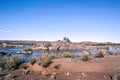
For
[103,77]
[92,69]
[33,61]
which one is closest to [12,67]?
[33,61]

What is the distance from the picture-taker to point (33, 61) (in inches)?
977

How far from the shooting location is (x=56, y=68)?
21953 millimetres

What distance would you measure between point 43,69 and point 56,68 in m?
1.63

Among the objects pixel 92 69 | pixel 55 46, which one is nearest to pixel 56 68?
pixel 92 69

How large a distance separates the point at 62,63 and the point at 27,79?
22.9ft

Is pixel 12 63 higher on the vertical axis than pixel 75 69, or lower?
higher

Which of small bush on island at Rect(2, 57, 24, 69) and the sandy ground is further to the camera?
small bush on island at Rect(2, 57, 24, 69)

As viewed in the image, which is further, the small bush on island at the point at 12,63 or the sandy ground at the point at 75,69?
the small bush on island at the point at 12,63

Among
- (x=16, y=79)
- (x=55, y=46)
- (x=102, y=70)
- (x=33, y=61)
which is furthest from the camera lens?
(x=55, y=46)

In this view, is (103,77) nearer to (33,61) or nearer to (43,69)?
(43,69)

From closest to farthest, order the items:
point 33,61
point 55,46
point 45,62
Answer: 1. point 45,62
2. point 33,61
3. point 55,46

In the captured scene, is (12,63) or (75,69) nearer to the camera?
(75,69)

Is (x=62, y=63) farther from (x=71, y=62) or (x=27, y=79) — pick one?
(x=27, y=79)

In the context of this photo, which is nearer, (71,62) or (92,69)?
(92,69)
